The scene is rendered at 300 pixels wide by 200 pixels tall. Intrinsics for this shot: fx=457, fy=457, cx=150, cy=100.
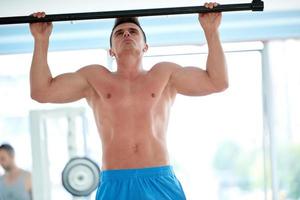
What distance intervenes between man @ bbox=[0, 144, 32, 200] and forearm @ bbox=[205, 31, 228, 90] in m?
2.51

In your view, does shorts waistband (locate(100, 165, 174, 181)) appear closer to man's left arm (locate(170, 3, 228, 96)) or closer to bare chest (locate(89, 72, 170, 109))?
bare chest (locate(89, 72, 170, 109))

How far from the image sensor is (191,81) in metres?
2.15

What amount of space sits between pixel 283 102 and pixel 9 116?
253cm

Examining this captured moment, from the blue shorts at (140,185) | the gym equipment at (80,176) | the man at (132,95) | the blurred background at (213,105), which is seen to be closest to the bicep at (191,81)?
the man at (132,95)

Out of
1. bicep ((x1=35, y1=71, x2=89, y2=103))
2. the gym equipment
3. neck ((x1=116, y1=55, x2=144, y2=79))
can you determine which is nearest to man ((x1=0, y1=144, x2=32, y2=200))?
the gym equipment

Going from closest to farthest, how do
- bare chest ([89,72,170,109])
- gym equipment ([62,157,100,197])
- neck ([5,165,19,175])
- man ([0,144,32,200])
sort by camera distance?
bare chest ([89,72,170,109])
gym equipment ([62,157,100,197])
man ([0,144,32,200])
neck ([5,165,19,175])

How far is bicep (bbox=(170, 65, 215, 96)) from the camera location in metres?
2.12

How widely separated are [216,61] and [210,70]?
52mm

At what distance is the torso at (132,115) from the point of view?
207 cm

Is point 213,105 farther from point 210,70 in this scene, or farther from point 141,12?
point 141,12

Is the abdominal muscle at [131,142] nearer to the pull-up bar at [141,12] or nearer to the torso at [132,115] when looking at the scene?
the torso at [132,115]

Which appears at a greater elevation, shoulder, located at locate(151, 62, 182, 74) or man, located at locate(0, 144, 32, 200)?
shoulder, located at locate(151, 62, 182, 74)

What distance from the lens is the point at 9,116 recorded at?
4.23 metres

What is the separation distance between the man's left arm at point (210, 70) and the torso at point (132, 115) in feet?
0.37
